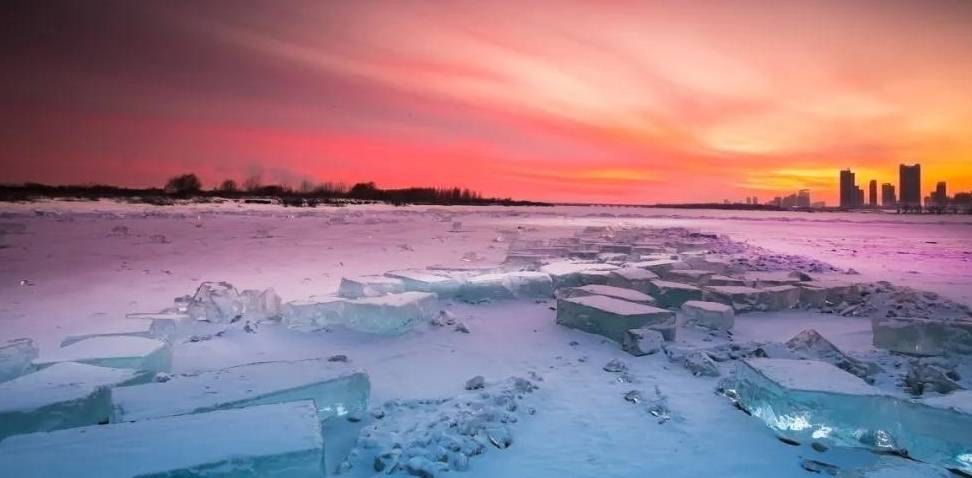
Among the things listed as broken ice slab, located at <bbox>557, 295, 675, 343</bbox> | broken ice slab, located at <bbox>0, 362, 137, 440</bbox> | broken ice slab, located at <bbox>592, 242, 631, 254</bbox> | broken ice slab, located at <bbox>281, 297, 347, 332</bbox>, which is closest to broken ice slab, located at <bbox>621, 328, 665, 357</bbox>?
broken ice slab, located at <bbox>557, 295, 675, 343</bbox>

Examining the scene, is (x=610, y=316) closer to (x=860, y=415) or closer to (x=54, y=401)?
(x=860, y=415)

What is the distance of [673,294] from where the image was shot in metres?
5.75

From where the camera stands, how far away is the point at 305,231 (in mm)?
15727

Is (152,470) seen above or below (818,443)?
above

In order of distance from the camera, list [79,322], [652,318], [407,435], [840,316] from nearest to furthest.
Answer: [407,435]
[652,318]
[79,322]
[840,316]

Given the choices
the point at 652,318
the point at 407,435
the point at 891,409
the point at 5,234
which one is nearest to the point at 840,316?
the point at 652,318

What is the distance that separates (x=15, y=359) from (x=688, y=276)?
267 inches

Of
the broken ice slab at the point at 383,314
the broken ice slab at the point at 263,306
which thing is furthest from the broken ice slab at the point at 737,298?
the broken ice slab at the point at 263,306

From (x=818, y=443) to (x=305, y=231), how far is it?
49.0 ft

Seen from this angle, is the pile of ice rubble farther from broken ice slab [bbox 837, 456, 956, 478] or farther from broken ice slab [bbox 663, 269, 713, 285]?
broken ice slab [bbox 663, 269, 713, 285]

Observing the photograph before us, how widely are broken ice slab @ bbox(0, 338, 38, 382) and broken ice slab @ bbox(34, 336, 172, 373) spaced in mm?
62

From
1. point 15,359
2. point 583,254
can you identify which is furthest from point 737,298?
point 15,359

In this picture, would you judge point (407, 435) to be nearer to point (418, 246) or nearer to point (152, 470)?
point (152, 470)

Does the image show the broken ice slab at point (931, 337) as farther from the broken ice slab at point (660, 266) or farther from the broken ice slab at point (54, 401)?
the broken ice slab at point (54, 401)
